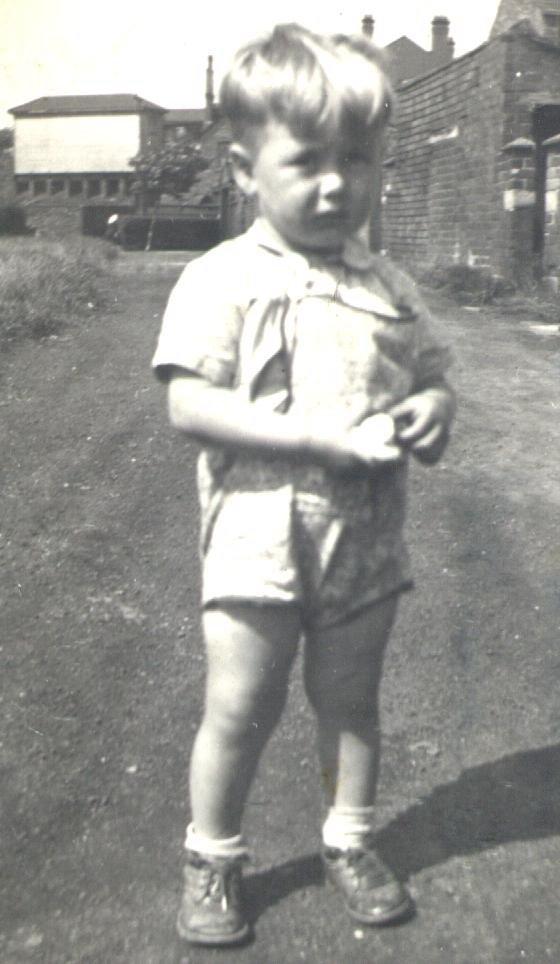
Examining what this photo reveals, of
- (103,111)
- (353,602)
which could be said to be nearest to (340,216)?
(353,602)

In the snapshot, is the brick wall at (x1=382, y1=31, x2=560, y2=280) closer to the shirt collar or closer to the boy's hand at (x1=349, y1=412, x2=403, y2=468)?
the shirt collar

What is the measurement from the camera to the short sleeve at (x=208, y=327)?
2129 millimetres

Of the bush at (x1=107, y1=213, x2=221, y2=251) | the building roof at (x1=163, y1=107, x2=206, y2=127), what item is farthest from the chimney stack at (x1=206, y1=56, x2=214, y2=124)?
the building roof at (x1=163, y1=107, x2=206, y2=127)

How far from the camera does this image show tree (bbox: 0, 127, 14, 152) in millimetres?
48500

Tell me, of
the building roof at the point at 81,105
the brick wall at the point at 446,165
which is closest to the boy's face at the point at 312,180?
the brick wall at the point at 446,165

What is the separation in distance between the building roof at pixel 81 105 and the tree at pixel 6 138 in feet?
3.77

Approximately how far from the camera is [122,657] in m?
3.63

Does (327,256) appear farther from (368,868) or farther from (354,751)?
(368,868)

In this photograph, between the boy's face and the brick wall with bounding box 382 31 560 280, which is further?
the brick wall with bounding box 382 31 560 280

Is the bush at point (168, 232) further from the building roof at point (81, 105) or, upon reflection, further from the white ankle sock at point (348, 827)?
the white ankle sock at point (348, 827)

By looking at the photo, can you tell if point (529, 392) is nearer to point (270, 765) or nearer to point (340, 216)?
point (270, 765)

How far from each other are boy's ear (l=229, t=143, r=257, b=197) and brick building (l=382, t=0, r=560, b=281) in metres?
11.5

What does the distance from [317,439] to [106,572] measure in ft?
7.75

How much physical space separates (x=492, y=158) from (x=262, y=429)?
14.0 metres
